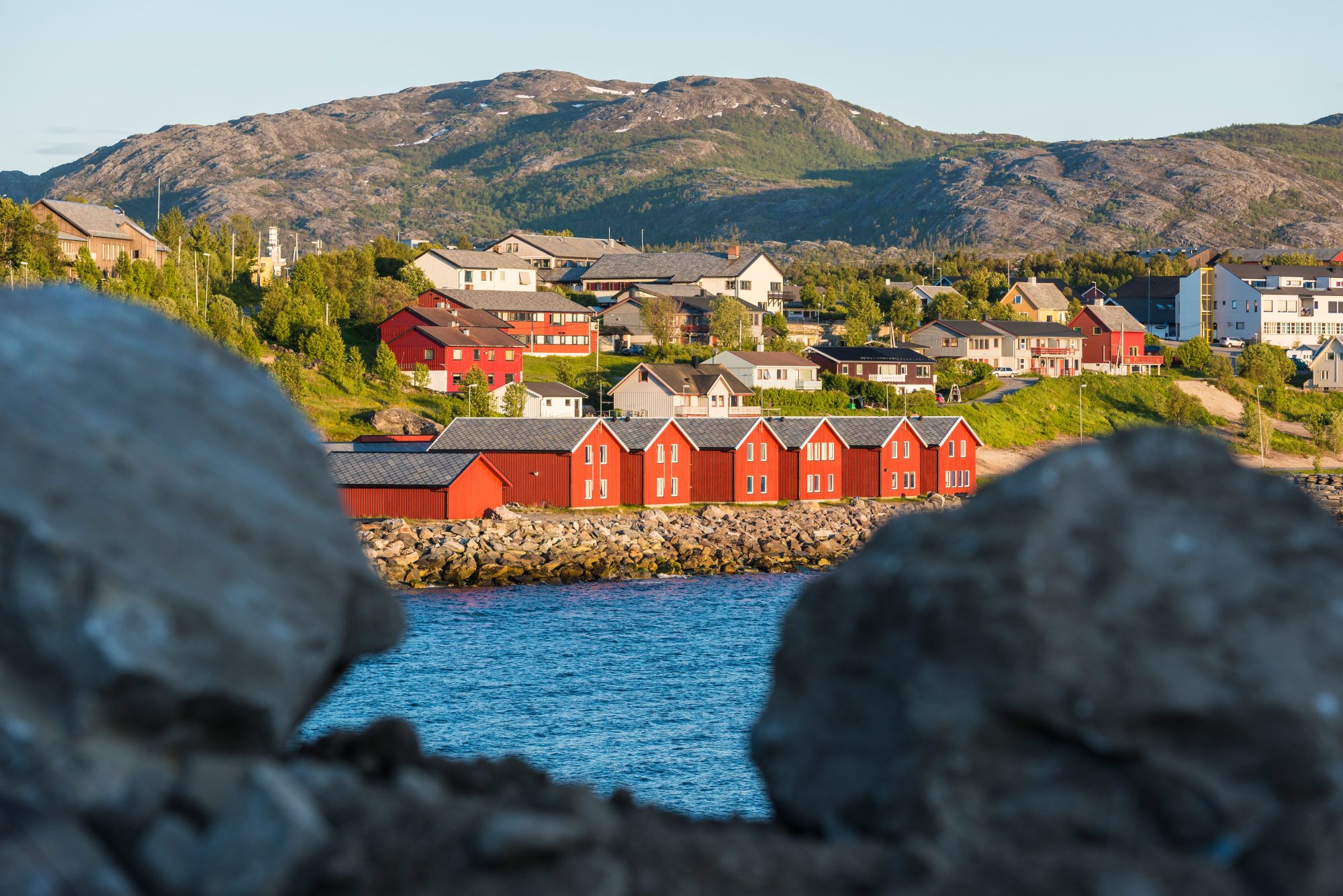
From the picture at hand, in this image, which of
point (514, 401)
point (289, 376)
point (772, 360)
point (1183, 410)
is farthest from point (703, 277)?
point (289, 376)

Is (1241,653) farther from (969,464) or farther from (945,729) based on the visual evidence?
(969,464)

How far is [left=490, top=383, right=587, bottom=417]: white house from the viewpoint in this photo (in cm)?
7406

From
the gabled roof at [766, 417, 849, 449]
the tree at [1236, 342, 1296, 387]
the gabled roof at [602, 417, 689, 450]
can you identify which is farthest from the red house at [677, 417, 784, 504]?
the tree at [1236, 342, 1296, 387]

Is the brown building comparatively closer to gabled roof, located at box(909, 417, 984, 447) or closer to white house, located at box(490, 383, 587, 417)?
white house, located at box(490, 383, 587, 417)

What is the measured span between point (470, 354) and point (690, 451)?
879 inches

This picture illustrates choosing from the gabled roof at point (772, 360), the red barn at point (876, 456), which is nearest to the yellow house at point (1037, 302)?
the gabled roof at point (772, 360)

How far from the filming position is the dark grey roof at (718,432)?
61.0 m

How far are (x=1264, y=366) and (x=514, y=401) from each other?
54042mm

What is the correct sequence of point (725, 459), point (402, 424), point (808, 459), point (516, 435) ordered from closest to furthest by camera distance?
point (516, 435) → point (725, 459) → point (808, 459) → point (402, 424)

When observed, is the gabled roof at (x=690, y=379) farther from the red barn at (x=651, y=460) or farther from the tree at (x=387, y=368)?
the red barn at (x=651, y=460)

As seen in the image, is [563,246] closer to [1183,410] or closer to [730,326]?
[730,326]

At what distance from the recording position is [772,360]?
85188 millimetres

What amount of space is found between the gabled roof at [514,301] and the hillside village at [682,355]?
0.28 meters

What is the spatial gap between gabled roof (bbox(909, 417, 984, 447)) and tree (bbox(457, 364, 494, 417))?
21.0m
